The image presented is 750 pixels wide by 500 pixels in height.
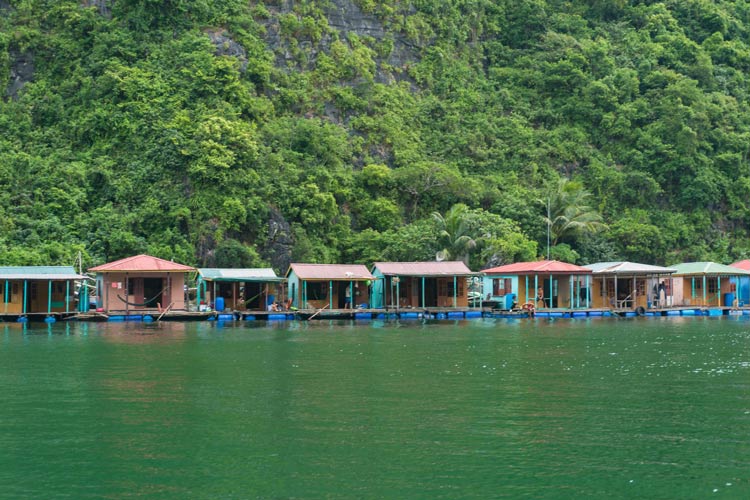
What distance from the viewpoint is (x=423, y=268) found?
185ft

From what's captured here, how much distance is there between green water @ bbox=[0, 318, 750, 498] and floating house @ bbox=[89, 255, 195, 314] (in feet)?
58.9

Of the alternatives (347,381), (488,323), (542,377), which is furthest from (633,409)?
(488,323)

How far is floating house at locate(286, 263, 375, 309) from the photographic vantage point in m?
54.8

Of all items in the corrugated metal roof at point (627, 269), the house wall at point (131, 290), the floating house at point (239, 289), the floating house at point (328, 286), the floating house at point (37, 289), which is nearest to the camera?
the floating house at point (37, 289)

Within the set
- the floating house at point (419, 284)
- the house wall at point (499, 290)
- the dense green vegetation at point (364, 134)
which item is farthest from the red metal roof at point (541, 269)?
the dense green vegetation at point (364, 134)

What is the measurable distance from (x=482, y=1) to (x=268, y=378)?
68460mm

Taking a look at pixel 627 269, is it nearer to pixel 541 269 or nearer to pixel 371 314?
pixel 541 269

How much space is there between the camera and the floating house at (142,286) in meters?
51.4

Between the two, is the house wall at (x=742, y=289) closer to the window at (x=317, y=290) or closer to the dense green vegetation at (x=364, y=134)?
the dense green vegetation at (x=364, y=134)

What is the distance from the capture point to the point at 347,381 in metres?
24.0

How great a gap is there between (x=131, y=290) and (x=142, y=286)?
2.06ft

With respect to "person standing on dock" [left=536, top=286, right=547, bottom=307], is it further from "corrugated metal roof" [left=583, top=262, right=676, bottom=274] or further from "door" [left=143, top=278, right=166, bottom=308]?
"door" [left=143, top=278, right=166, bottom=308]

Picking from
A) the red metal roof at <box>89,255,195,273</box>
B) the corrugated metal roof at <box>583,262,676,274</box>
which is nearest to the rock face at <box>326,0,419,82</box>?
the corrugated metal roof at <box>583,262,676,274</box>

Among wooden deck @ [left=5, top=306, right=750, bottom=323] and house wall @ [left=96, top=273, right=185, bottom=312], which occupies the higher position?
house wall @ [left=96, top=273, right=185, bottom=312]
